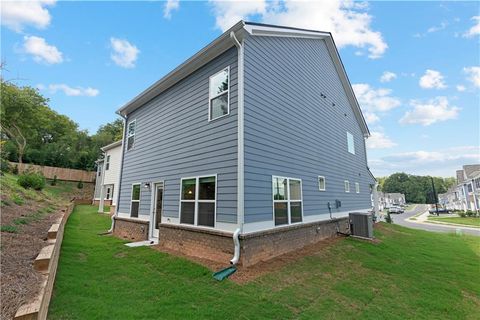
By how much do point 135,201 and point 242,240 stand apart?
635cm

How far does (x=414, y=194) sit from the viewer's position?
9038 cm

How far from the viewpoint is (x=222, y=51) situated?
6.58 meters

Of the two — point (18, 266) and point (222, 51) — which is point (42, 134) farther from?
point (18, 266)

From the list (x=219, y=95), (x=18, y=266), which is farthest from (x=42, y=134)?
(x=18, y=266)

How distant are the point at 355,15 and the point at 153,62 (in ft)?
37.0

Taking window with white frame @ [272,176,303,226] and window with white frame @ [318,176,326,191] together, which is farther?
window with white frame @ [318,176,326,191]

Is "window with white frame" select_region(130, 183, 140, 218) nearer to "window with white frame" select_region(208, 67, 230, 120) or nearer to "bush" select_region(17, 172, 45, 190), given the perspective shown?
"window with white frame" select_region(208, 67, 230, 120)

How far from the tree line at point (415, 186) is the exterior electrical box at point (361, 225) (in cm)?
8744

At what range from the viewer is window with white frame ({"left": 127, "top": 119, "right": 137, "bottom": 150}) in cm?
1069

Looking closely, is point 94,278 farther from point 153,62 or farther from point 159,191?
point 153,62

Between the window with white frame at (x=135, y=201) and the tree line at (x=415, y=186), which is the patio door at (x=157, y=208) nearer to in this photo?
the window with white frame at (x=135, y=201)

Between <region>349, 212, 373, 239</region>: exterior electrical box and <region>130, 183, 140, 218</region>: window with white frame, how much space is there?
919cm

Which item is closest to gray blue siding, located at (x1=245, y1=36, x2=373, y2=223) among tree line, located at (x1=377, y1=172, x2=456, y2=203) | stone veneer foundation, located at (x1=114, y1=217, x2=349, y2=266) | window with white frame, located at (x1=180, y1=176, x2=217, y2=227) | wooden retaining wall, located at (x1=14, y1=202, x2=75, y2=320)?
stone veneer foundation, located at (x1=114, y1=217, x2=349, y2=266)

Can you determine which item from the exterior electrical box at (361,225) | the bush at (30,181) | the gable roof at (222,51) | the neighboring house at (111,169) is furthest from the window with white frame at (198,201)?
the neighboring house at (111,169)
